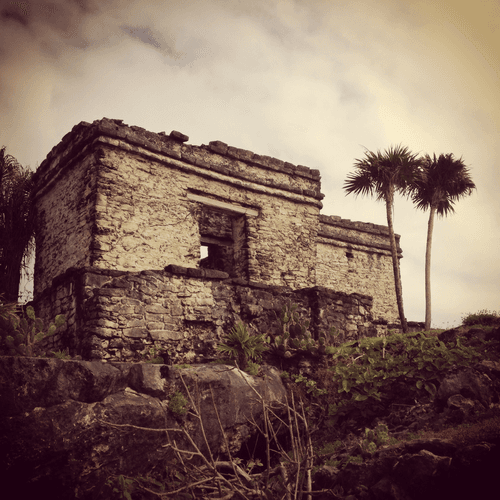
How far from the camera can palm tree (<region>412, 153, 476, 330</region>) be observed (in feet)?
46.5

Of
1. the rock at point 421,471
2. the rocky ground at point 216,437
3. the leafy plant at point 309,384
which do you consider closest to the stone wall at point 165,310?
the leafy plant at point 309,384

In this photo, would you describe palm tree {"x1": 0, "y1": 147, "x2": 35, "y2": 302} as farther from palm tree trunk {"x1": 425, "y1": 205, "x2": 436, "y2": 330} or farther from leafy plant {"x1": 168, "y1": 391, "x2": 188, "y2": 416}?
palm tree trunk {"x1": 425, "y1": 205, "x2": 436, "y2": 330}

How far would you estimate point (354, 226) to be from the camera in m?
14.7

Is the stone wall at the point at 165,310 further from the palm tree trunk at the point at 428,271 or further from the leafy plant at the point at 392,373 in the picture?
the palm tree trunk at the point at 428,271

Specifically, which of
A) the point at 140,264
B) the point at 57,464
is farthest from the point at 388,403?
the point at 140,264

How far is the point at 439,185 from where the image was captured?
14336 mm

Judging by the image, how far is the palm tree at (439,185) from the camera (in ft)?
46.5

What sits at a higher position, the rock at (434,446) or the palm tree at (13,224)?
the palm tree at (13,224)

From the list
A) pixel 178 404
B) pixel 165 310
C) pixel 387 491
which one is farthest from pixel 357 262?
pixel 387 491

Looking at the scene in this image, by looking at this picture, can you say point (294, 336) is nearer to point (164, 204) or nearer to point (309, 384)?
point (309, 384)

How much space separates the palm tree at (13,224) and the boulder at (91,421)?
6.49 m

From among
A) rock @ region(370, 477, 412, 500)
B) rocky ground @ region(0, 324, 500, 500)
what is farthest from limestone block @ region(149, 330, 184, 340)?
rock @ region(370, 477, 412, 500)

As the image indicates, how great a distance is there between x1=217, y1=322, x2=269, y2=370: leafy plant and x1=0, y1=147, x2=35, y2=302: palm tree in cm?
592

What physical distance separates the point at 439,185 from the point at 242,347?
10257mm
